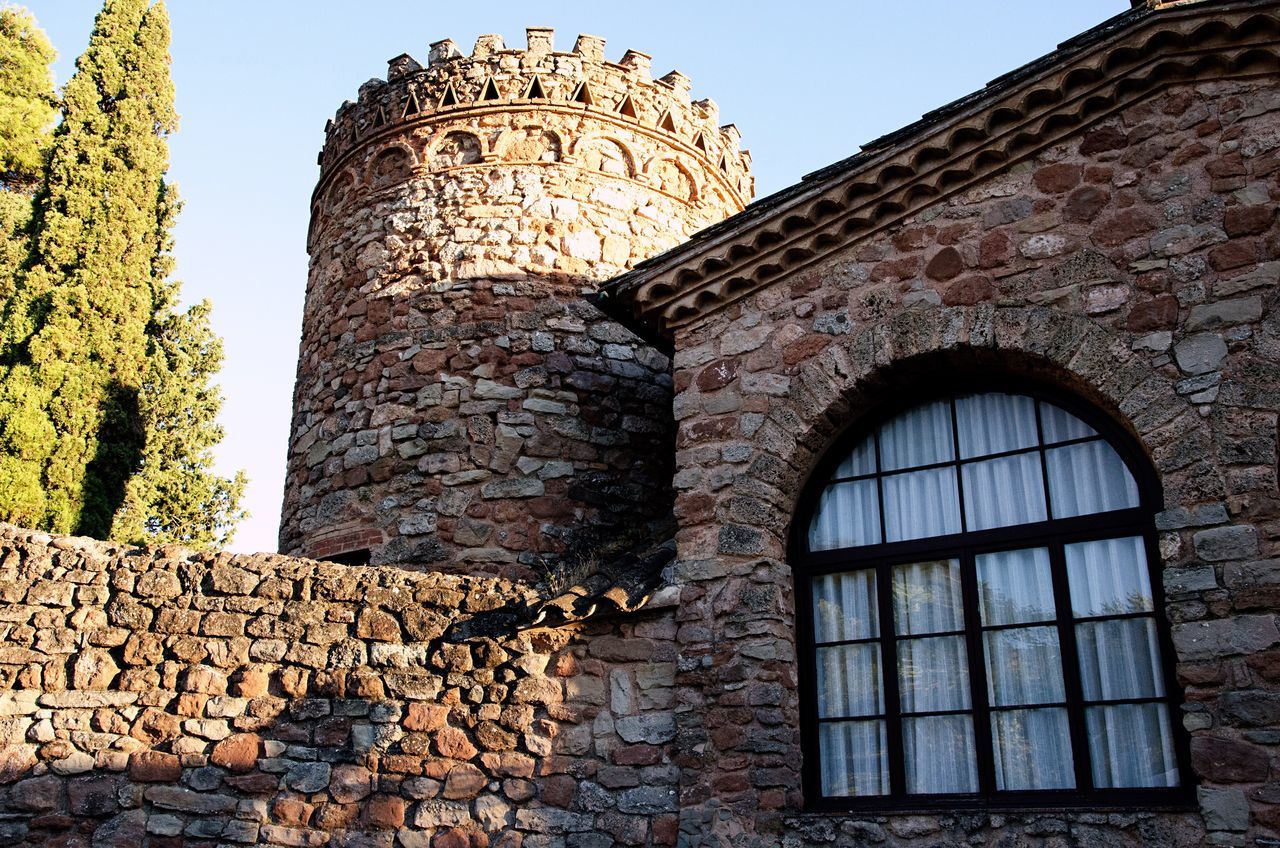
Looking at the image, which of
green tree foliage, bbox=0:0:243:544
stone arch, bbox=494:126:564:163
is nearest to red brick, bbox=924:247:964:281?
stone arch, bbox=494:126:564:163

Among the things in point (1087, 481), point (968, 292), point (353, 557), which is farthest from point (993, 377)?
point (353, 557)

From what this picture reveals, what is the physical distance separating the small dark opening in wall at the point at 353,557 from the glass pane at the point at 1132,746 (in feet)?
19.6

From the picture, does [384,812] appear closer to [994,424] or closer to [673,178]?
[994,424]

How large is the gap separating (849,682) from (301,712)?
11.7ft

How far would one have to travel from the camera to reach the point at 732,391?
805 cm

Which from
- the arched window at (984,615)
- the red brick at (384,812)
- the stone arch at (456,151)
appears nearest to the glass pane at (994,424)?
the arched window at (984,615)

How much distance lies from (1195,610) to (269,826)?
5.61 m

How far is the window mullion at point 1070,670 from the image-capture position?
649 centimetres

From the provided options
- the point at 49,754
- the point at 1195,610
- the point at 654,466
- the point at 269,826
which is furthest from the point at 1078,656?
the point at 49,754

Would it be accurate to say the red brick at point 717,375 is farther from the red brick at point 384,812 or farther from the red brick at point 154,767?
the red brick at point 154,767

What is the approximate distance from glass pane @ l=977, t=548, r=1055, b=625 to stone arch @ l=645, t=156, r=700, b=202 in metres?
5.70

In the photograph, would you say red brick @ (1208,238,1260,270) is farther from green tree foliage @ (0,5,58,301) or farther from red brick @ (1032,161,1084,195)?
green tree foliage @ (0,5,58,301)

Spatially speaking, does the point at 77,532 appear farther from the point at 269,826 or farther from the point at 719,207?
the point at 719,207

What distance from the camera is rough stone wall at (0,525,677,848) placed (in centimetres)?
691
